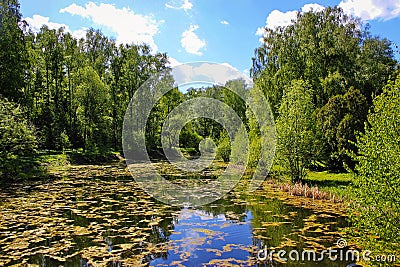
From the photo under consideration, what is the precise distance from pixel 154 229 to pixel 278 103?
20633mm

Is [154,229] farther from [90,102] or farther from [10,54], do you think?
[90,102]

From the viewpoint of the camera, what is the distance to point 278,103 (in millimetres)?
28188

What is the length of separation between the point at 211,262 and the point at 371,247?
3.45 metres

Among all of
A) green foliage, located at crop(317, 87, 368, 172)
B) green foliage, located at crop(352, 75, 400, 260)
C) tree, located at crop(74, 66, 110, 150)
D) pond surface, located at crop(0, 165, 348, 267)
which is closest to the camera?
green foliage, located at crop(352, 75, 400, 260)

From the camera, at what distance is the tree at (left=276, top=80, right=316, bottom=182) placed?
17109 millimetres

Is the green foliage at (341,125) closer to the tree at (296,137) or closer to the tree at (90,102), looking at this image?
the tree at (296,137)

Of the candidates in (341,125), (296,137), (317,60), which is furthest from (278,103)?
(296,137)

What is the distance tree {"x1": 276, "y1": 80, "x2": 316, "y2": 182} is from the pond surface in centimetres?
214

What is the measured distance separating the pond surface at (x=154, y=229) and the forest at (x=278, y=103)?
1.85m

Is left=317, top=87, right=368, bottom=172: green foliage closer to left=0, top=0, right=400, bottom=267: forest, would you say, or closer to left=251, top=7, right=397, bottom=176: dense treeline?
left=0, top=0, right=400, bottom=267: forest

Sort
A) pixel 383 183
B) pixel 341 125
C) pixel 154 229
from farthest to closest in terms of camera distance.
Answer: pixel 341 125 → pixel 154 229 → pixel 383 183

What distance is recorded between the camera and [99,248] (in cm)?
835

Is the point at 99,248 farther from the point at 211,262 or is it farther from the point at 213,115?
the point at 213,115

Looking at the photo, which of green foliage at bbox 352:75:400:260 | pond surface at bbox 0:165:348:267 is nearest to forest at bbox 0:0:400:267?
green foliage at bbox 352:75:400:260
